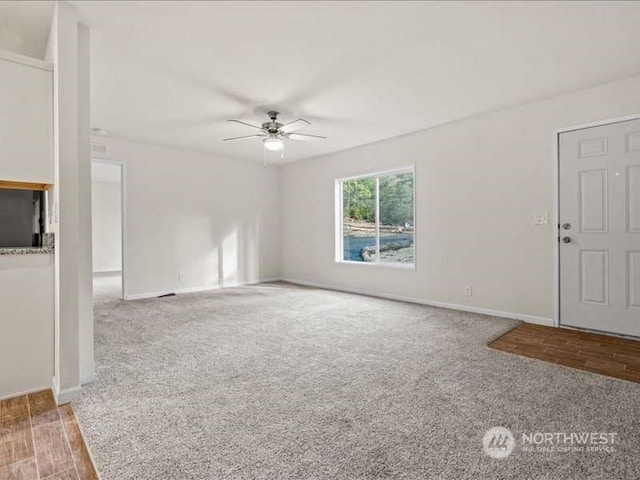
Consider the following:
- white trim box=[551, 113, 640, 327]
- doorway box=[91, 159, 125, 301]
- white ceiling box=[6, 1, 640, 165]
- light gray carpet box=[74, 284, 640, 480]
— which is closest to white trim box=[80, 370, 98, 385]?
light gray carpet box=[74, 284, 640, 480]

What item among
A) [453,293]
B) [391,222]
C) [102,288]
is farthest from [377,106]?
[102,288]

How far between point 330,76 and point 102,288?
5894 millimetres

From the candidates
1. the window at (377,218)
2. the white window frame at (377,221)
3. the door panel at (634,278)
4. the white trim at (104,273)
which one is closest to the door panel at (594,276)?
the door panel at (634,278)

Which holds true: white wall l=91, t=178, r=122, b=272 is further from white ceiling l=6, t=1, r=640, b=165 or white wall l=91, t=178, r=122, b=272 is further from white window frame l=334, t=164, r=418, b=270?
white window frame l=334, t=164, r=418, b=270

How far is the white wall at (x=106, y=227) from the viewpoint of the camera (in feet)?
28.2

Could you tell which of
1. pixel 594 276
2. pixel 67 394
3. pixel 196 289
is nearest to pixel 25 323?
pixel 67 394

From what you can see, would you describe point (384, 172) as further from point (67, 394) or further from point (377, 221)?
point (67, 394)

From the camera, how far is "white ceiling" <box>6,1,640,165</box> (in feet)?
7.23

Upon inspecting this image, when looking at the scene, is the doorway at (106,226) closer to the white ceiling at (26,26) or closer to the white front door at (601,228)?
the white ceiling at (26,26)

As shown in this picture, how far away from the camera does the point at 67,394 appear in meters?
2.10

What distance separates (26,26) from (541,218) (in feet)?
16.3

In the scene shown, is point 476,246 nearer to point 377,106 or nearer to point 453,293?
point 453,293

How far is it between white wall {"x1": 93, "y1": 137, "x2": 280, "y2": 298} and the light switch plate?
16.0 ft

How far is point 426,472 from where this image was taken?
145 centimetres
